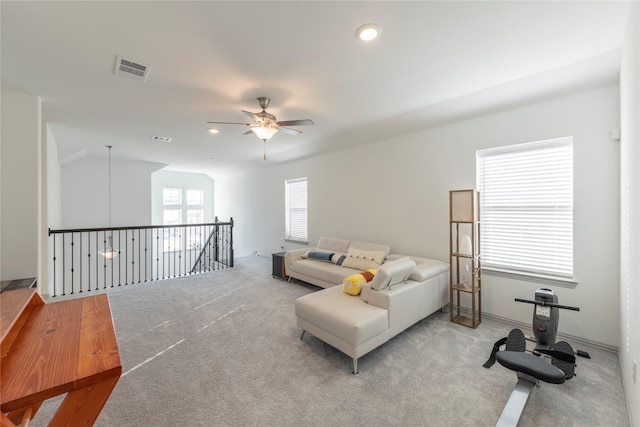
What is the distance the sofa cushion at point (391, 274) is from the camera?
2.73 m

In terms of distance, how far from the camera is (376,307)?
2.71 metres

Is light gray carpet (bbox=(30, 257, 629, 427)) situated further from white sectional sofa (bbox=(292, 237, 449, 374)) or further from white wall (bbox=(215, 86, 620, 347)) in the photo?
white wall (bbox=(215, 86, 620, 347))

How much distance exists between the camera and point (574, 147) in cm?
285

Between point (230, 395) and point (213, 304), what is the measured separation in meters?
2.10

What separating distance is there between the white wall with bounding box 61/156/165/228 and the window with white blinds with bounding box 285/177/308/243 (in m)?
3.91

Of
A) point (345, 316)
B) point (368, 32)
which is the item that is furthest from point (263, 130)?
point (345, 316)

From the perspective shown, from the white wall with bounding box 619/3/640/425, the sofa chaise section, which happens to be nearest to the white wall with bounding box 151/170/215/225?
the sofa chaise section

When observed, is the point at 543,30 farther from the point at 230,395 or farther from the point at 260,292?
the point at 260,292

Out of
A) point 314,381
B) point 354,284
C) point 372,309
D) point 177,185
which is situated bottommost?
point 314,381

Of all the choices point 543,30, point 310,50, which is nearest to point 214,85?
point 310,50

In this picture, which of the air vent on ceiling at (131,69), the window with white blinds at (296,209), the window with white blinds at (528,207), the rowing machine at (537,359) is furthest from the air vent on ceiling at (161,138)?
the rowing machine at (537,359)

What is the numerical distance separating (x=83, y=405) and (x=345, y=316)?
1910mm

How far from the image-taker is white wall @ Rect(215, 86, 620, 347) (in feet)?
8.84

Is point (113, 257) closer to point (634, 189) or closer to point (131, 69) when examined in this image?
point (131, 69)
